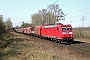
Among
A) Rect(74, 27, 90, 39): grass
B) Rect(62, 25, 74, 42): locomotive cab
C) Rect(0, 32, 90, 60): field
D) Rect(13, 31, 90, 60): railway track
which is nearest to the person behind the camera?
Rect(0, 32, 90, 60): field

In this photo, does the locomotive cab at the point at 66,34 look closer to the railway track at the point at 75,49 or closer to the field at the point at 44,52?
the railway track at the point at 75,49

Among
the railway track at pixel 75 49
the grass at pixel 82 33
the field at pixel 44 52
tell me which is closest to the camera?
the field at pixel 44 52

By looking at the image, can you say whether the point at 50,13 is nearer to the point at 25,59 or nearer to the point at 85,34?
the point at 85,34

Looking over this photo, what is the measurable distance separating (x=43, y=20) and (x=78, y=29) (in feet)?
175

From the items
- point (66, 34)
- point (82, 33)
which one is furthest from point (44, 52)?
point (82, 33)

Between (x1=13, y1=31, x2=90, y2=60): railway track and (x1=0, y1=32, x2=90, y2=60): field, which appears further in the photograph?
(x1=13, y1=31, x2=90, y2=60): railway track

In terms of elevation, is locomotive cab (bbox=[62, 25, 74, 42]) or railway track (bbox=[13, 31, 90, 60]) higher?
locomotive cab (bbox=[62, 25, 74, 42])

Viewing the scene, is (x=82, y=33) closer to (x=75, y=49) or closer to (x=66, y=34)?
(x=66, y=34)

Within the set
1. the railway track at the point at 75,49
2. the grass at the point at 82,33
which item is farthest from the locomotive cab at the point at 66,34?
the grass at the point at 82,33

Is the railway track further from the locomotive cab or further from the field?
the locomotive cab

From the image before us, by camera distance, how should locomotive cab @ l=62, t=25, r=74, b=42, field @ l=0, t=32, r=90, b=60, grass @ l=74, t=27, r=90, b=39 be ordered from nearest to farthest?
field @ l=0, t=32, r=90, b=60
locomotive cab @ l=62, t=25, r=74, b=42
grass @ l=74, t=27, r=90, b=39

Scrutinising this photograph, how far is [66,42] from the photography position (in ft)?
95.2

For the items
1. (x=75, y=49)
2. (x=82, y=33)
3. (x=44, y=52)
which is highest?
(x=82, y=33)

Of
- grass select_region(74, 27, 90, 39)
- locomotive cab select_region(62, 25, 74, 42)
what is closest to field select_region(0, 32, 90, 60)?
locomotive cab select_region(62, 25, 74, 42)
